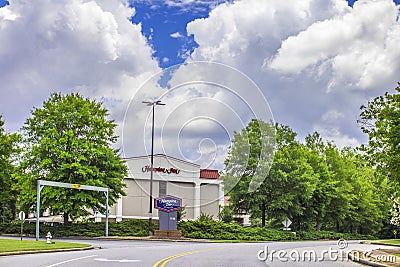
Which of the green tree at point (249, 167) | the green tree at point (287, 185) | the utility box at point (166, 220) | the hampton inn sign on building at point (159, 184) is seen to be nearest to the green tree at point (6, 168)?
the hampton inn sign on building at point (159, 184)

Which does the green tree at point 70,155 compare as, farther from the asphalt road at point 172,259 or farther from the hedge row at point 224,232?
the asphalt road at point 172,259

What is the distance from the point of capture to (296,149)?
59844 millimetres

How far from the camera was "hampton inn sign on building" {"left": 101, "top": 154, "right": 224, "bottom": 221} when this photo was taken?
67.5m

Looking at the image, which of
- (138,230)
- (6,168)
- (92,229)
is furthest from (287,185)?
(6,168)

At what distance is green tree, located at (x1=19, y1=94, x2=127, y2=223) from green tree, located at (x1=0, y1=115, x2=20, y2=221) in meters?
6.77

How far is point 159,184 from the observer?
6919cm

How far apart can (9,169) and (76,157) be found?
12.8 metres

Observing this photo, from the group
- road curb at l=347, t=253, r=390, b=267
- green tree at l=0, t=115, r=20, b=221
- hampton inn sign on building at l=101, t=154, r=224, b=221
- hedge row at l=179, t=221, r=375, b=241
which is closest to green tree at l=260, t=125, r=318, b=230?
hedge row at l=179, t=221, r=375, b=241

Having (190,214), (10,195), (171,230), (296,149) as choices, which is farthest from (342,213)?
(10,195)

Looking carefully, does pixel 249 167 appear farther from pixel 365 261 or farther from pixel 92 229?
pixel 365 261

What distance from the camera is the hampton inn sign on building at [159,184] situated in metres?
67.5

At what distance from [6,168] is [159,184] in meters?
21.0

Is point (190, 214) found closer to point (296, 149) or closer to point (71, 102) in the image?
point (296, 149)

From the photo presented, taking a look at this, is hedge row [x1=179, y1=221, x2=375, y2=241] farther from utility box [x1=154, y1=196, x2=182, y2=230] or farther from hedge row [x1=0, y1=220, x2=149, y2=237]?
hedge row [x1=0, y1=220, x2=149, y2=237]
